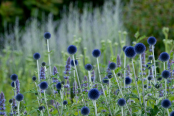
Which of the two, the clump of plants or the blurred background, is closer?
the clump of plants

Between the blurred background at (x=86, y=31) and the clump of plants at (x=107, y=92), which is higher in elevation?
the blurred background at (x=86, y=31)

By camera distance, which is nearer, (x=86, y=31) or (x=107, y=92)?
(x=107, y=92)

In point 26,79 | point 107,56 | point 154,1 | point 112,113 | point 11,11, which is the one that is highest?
point 11,11

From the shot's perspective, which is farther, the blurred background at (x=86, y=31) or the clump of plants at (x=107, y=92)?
the blurred background at (x=86, y=31)

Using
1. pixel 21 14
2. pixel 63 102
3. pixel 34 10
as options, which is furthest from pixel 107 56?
pixel 21 14

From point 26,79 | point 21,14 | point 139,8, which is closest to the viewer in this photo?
point 26,79

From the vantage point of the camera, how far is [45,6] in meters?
6.86

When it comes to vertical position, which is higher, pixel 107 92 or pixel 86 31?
pixel 86 31

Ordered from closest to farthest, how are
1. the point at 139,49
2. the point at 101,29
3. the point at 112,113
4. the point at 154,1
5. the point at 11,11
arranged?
the point at 139,49 < the point at 112,113 < the point at 101,29 < the point at 154,1 < the point at 11,11

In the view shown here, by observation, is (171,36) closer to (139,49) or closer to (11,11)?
(139,49)

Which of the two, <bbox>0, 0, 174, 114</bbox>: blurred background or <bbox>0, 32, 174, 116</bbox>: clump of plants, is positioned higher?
<bbox>0, 0, 174, 114</bbox>: blurred background

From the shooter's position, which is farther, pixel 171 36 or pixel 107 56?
pixel 171 36

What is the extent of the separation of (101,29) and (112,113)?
Result: 3780mm

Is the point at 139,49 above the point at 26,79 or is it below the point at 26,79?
below
